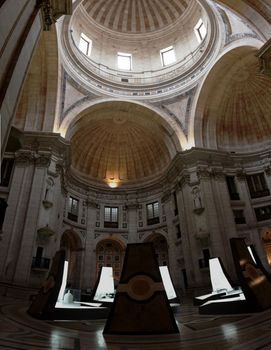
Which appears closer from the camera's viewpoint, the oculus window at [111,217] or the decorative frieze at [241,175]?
the decorative frieze at [241,175]

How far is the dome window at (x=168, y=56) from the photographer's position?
23.5 m

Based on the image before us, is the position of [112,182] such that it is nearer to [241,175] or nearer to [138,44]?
[241,175]

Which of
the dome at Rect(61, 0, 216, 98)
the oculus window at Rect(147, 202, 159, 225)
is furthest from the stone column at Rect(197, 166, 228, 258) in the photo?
the dome at Rect(61, 0, 216, 98)

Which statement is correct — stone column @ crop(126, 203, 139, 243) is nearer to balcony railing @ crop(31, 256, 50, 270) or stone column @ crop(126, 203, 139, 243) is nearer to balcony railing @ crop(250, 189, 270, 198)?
balcony railing @ crop(31, 256, 50, 270)

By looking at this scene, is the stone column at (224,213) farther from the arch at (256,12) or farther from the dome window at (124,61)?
the dome window at (124,61)

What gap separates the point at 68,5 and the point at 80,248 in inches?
670

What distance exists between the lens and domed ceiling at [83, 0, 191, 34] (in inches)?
898

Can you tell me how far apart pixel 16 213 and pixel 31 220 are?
3.11 feet

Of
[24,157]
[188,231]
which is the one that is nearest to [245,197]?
[188,231]

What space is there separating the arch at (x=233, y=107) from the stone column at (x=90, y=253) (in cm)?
1064

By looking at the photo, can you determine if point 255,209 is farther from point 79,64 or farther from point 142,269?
point 79,64

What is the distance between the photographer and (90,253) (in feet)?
66.3

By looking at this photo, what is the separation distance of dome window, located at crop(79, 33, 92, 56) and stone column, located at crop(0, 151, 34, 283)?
468 inches

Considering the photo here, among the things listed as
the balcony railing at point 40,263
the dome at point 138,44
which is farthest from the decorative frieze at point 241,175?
the balcony railing at point 40,263
